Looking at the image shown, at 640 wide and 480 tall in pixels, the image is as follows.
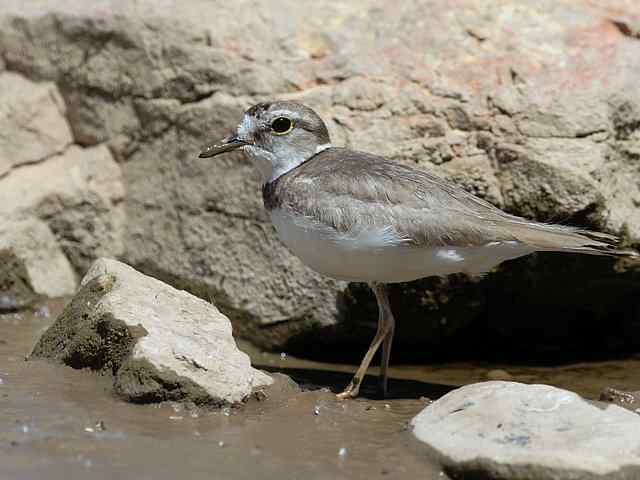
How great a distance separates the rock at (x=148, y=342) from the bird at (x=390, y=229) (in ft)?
2.60

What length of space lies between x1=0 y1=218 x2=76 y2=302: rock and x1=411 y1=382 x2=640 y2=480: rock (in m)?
3.69

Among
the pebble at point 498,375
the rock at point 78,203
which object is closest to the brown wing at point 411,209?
the pebble at point 498,375

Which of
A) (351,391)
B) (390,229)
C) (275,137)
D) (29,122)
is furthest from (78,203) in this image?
(390,229)

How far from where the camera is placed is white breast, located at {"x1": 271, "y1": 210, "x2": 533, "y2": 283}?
6.04 meters

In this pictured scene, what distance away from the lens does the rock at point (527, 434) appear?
4.50 metres

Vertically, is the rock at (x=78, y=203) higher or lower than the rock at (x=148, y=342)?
higher

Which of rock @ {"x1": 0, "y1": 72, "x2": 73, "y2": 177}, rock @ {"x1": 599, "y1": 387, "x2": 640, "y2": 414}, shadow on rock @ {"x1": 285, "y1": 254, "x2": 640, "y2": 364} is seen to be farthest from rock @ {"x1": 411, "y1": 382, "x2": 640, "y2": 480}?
rock @ {"x1": 0, "y1": 72, "x2": 73, "y2": 177}

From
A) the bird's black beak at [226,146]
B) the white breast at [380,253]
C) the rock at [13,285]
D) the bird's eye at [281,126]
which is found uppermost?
the bird's eye at [281,126]

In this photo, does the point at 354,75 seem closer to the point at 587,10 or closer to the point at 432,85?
the point at 432,85

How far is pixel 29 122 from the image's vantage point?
832 centimetres

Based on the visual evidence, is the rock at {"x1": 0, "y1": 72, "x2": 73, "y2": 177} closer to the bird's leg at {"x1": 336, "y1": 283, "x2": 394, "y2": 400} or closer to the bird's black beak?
the bird's black beak

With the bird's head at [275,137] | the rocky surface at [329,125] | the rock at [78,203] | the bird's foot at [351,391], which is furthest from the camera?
the rock at [78,203]

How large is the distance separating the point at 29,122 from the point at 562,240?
178 inches

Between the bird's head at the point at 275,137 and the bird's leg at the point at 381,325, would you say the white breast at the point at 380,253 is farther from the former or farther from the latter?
the bird's head at the point at 275,137
